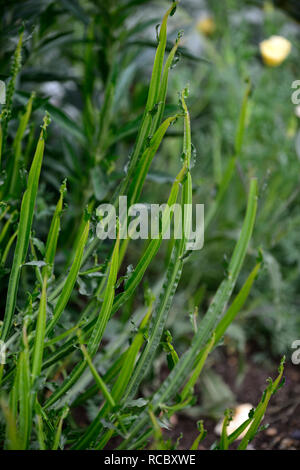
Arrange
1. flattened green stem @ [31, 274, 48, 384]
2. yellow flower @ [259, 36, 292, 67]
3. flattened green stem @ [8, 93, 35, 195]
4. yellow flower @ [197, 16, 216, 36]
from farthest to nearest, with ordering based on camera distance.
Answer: yellow flower @ [197, 16, 216, 36], yellow flower @ [259, 36, 292, 67], flattened green stem @ [8, 93, 35, 195], flattened green stem @ [31, 274, 48, 384]

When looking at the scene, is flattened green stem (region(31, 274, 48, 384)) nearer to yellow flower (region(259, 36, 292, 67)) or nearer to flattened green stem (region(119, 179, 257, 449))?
flattened green stem (region(119, 179, 257, 449))

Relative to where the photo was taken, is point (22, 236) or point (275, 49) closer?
point (22, 236)

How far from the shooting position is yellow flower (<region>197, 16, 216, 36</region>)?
4.77ft

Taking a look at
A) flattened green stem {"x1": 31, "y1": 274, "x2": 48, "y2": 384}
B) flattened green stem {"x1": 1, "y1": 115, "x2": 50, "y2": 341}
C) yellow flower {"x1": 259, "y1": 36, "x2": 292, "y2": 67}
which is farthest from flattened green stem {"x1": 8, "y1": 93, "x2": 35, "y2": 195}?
yellow flower {"x1": 259, "y1": 36, "x2": 292, "y2": 67}

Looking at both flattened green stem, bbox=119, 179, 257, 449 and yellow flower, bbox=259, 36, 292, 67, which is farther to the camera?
yellow flower, bbox=259, 36, 292, 67

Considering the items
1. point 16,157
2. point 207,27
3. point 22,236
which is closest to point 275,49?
point 207,27

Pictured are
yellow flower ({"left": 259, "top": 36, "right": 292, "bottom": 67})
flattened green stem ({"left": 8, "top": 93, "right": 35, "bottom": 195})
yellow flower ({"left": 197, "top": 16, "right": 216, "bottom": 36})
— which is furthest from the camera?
yellow flower ({"left": 197, "top": 16, "right": 216, "bottom": 36})

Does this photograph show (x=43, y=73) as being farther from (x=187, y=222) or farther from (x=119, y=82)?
(x=187, y=222)

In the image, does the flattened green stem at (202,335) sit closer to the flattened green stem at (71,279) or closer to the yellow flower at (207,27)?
the flattened green stem at (71,279)

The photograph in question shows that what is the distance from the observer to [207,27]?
146 cm

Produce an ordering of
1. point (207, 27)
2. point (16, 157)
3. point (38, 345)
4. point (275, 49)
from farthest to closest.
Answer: point (207, 27), point (275, 49), point (16, 157), point (38, 345)

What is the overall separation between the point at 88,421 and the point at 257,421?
1.27 ft

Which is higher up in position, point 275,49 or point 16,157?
point 275,49

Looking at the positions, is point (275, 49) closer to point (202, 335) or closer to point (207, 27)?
point (207, 27)
